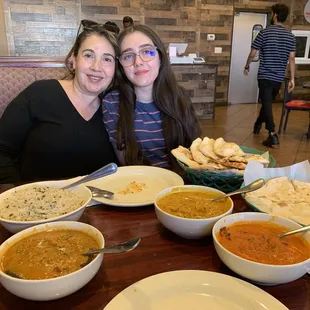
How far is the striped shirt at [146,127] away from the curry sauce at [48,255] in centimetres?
100

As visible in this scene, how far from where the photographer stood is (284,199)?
3.53ft

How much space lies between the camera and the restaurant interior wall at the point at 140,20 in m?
6.38

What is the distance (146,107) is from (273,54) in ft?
12.2

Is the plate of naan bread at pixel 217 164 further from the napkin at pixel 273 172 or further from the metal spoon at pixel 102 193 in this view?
the metal spoon at pixel 102 193

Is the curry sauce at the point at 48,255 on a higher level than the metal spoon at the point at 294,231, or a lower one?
lower

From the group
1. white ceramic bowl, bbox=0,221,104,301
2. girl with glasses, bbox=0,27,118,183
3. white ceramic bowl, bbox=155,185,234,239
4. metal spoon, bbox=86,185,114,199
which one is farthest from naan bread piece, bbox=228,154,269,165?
girl with glasses, bbox=0,27,118,183

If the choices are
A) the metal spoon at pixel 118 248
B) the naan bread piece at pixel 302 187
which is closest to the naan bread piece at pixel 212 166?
the naan bread piece at pixel 302 187

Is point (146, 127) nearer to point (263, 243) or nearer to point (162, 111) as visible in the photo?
point (162, 111)

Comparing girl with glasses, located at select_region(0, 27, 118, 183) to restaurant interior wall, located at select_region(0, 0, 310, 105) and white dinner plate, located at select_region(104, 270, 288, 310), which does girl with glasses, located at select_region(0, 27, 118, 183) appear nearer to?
white dinner plate, located at select_region(104, 270, 288, 310)

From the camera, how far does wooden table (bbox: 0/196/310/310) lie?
69cm

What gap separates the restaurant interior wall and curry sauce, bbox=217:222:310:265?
676 centimetres

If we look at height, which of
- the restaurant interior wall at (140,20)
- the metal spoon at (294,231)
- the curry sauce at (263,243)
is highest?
the restaurant interior wall at (140,20)

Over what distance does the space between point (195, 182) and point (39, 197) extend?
0.58m

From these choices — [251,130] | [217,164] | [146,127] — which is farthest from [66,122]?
[251,130]
